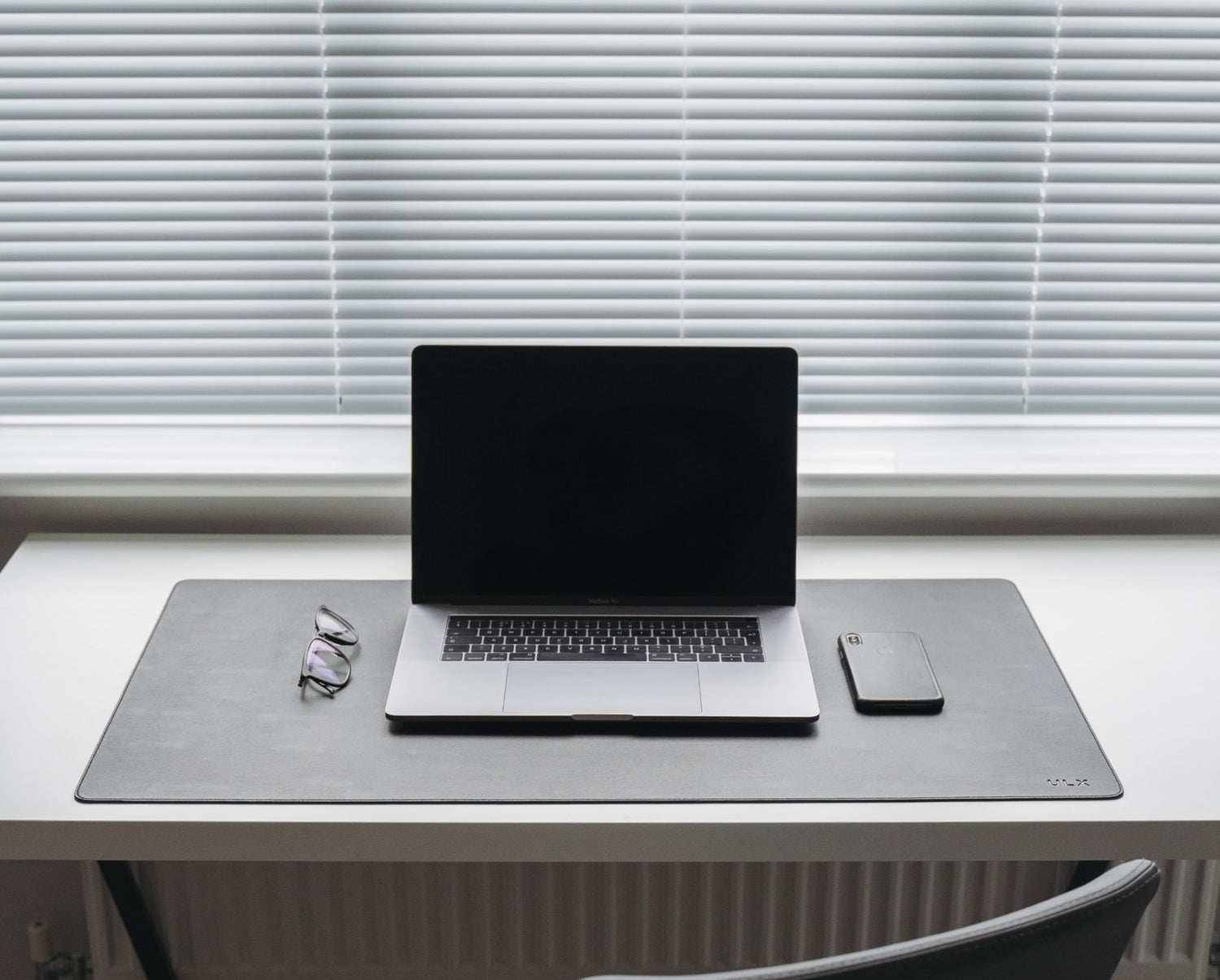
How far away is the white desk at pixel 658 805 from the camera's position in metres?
0.99

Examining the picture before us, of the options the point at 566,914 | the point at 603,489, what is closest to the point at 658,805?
the point at 603,489

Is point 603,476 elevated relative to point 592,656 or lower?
elevated

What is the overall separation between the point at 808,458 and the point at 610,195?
17.2 inches

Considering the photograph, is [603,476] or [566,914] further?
[566,914]

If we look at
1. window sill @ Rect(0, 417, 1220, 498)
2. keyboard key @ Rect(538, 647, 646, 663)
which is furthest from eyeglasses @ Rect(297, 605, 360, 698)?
window sill @ Rect(0, 417, 1220, 498)

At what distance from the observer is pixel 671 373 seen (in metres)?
1.27

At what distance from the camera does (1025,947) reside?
2.07 ft

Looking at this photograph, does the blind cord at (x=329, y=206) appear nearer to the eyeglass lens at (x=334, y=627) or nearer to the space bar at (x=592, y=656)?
the eyeglass lens at (x=334, y=627)

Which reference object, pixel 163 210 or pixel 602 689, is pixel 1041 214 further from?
pixel 163 210

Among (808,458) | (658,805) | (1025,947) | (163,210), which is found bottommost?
(658,805)

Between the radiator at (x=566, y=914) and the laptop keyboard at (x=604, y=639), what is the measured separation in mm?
448

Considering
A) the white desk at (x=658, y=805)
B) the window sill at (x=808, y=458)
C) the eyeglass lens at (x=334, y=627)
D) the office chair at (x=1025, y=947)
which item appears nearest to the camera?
the office chair at (x=1025, y=947)

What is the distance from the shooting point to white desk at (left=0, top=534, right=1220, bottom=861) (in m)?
0.99

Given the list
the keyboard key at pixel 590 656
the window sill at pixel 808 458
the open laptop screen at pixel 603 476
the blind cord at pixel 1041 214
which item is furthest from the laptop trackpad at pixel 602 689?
the blind cord at pixel 1041 214
